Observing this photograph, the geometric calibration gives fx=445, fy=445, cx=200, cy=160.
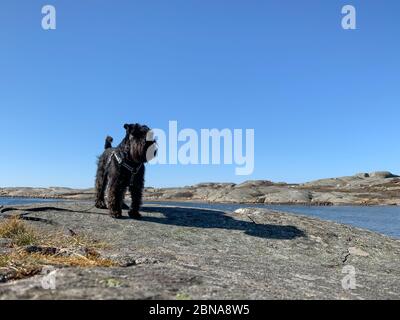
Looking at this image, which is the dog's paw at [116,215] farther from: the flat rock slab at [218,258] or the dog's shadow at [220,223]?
the dog's shadow at [220,223]

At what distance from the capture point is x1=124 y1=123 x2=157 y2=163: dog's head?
12789 mm

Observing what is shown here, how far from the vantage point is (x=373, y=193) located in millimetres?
100625

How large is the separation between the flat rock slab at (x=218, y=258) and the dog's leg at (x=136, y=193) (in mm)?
352

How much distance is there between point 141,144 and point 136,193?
5.00 feet

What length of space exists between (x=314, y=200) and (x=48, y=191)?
74.2 meters

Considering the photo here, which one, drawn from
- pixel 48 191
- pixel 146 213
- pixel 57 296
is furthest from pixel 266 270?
pixel 48 191

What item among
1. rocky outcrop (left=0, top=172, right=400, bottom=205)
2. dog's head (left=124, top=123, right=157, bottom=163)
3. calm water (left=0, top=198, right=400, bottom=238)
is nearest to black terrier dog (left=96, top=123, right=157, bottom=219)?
dog's head (left=124, top=123, right=157, bottom=163)

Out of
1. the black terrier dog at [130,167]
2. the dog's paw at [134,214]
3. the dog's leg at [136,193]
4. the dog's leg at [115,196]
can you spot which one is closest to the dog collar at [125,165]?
the black terrier dog at [130,167]

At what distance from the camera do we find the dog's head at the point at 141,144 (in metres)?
12.8

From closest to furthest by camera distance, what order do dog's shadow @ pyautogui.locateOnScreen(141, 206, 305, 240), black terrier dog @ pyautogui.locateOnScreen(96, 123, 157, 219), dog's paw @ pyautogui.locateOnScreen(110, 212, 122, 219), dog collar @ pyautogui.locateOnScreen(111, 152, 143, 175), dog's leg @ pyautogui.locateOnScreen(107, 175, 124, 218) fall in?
1. dog's shadow @ pyautogui.locateOnScreen(141, 206, 305, 240)
2. dog's paw @ pyautogui.locateOnScreen(110, 212, 122, 219)
3. dog's leg @ pyautogui.locateOnScreen(107, 175, 124, 218)
4. black terrier dog @ pyautogui.locateOnScreen(96, 123, 157, 219)
5. dog collar @ pyautogui.locateOnScreen(111, 152, 143, 175)

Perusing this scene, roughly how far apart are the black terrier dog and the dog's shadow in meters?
0.79

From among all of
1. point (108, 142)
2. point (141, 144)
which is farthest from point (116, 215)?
point (108, 142)

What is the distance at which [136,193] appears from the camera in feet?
43.5

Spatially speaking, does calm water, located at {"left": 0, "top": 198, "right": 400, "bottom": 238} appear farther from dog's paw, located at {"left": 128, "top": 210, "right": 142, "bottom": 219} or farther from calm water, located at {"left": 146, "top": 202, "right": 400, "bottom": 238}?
dog's paw, located at {"left": 128, "top": 210, "right": 142, "bottom": 219}
